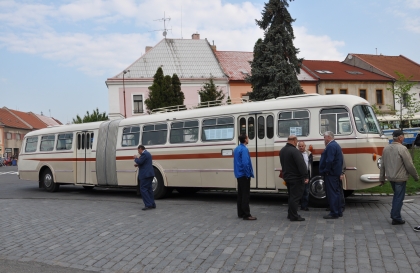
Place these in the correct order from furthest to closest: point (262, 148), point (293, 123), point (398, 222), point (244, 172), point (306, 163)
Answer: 1. point (262, 148)
2. point (293, 123)
3. point (306, 163)
4. point (244, 172)
5. point (398, 222)

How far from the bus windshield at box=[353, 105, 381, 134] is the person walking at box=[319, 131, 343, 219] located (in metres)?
1.83

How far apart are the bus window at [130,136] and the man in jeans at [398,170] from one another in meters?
9.81

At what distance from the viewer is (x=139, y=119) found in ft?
56.4

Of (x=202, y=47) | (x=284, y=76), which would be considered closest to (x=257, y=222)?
(x=284, y=76)

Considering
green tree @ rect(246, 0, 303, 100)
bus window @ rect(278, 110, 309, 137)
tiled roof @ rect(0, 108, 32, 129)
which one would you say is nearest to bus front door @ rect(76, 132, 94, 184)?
bus window @ rect(278, 110, 309, 137)

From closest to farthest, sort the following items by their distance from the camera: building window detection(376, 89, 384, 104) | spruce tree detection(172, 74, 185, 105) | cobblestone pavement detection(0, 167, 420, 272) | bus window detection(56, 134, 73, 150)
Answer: cobblestone pavement detection(0, 167, 420, 272) → bus window detection(56, 134, 73, 150) → spruce tree detection(172, 74, 185, 105) → building window detection(376, 89, 384, 104)

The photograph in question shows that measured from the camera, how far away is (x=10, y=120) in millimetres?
94438

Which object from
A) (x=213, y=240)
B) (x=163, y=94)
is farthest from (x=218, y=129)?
(x=163, y=94)

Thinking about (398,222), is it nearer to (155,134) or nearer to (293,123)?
(293,123)

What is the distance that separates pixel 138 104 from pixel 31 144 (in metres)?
28.3

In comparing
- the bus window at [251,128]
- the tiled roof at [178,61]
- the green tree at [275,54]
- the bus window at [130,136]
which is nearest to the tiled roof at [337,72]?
the tiled roof at [178,61]

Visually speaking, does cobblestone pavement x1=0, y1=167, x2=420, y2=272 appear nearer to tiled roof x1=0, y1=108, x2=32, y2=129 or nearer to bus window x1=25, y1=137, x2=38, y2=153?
bus window x1=25, y1=137, x2=38, y2=153

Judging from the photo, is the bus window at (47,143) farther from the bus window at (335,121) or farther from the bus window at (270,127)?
the bus window at (335,121)

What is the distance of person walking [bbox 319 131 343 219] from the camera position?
10.2 m
